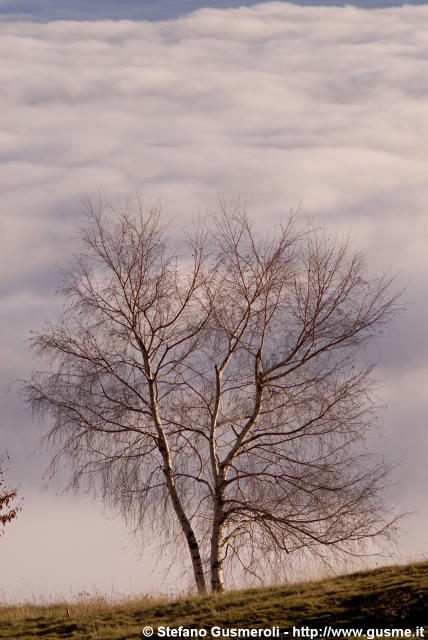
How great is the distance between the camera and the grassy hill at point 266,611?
647 inches

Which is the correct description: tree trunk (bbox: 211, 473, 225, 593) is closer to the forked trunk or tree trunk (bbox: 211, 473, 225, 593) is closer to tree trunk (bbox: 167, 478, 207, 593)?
the forked trunk

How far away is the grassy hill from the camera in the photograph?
16422 mm

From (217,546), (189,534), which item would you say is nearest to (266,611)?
(217,546)

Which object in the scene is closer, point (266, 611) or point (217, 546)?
point (266, 611)

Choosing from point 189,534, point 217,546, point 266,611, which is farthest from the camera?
point 189,534

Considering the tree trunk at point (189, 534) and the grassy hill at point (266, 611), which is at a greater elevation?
the tree trunk at point (189, 534)

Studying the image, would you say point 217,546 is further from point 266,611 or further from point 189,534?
point 266,611

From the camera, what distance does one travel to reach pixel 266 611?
17656 millimetres

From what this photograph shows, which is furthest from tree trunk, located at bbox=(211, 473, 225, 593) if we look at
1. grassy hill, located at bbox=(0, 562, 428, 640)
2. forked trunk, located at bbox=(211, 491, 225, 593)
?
grassy hill, located at bbox=(0, 562, 428, 640)

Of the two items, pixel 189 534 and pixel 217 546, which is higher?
pixel 189 534

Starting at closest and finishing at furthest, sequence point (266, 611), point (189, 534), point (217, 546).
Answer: point (266, 611), point (217, 546), point (189, 534)

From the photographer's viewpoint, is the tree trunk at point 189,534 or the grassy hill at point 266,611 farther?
the tree trunk at point 189,534

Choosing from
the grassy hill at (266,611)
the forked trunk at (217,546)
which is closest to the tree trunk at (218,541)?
the forked trunk at (217,546)

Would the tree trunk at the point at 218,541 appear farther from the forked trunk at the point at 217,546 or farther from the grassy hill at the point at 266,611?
the grassy hill at the point at 266,611
